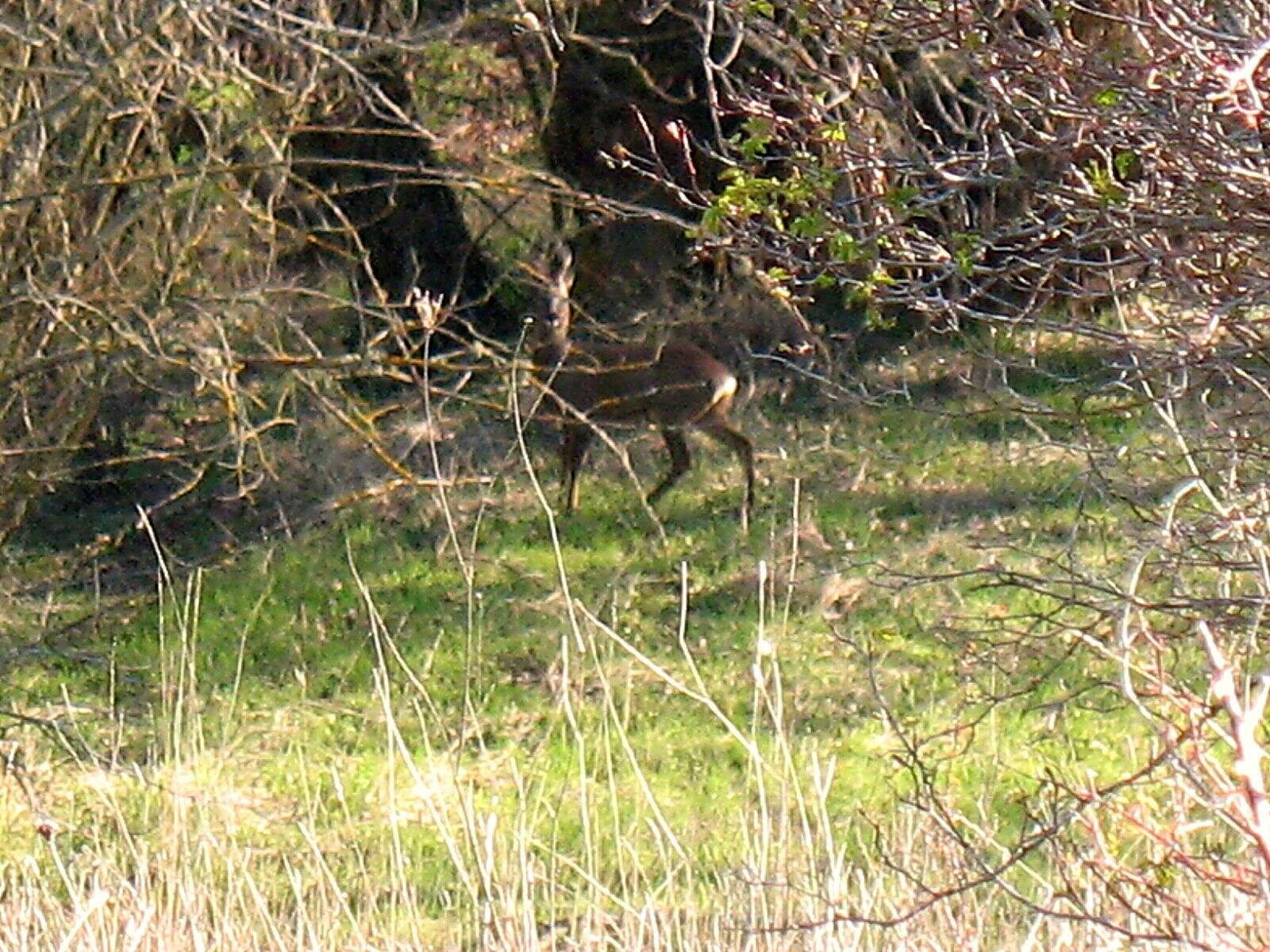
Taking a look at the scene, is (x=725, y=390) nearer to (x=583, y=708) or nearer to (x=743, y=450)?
(x=743, y=450)

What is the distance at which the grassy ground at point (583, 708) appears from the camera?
4.22 metres

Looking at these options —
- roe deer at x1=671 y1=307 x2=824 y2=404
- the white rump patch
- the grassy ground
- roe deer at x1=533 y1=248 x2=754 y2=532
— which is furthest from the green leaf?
roe deer at x1=671 y1=307 x2=824 y2=404

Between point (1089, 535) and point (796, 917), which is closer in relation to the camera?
point (796, 917)

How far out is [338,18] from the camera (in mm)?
8914

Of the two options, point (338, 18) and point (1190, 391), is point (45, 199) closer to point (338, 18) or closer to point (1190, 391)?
point (338, 18)

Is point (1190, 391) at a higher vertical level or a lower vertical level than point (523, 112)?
higher

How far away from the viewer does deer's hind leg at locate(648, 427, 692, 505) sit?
1256cm

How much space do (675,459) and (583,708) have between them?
6206 mm

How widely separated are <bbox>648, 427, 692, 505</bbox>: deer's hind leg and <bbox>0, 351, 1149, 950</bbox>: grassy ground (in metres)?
0.16

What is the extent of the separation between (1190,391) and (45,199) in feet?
15.3

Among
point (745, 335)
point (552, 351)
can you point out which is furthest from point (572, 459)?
point (745, 335)

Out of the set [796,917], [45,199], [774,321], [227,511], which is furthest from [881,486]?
[796,917]

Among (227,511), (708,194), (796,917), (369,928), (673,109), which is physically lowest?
(227,511)

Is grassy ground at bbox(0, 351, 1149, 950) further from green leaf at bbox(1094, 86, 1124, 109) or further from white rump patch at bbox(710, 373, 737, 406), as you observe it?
green leaf at bbox(1094, 86, 1124, 109)
